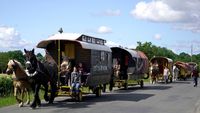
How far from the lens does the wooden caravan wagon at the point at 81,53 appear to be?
22.7m

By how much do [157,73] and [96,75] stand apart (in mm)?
27447

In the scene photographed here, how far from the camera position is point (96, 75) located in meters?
24.1

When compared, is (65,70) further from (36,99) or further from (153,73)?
(153,73)

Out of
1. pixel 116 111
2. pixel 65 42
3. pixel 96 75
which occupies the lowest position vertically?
pixel 116 111

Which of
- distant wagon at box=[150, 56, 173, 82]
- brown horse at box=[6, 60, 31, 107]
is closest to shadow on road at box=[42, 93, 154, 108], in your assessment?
brown horse at box=[6, 60, 31, 107]

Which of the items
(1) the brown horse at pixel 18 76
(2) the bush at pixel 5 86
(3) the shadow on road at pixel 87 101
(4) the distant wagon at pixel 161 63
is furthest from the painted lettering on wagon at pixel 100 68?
(4) the distant wagon at pixel 161 63

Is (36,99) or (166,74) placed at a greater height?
(166,74)

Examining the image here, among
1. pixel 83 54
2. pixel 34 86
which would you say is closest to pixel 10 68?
pixel 34 86

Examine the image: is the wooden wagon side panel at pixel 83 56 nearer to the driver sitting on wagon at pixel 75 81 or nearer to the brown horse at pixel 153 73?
the driver sitting on wagon at pixel 75 81

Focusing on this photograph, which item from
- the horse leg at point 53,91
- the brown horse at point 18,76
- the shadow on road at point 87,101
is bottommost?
the shadow on road at point 87,101

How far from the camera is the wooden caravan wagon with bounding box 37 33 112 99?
893 inches

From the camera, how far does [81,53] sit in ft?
78.5

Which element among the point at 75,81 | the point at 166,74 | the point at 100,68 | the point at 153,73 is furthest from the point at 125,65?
the point at 75,81

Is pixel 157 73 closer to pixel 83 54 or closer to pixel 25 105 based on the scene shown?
pixel 83 54
